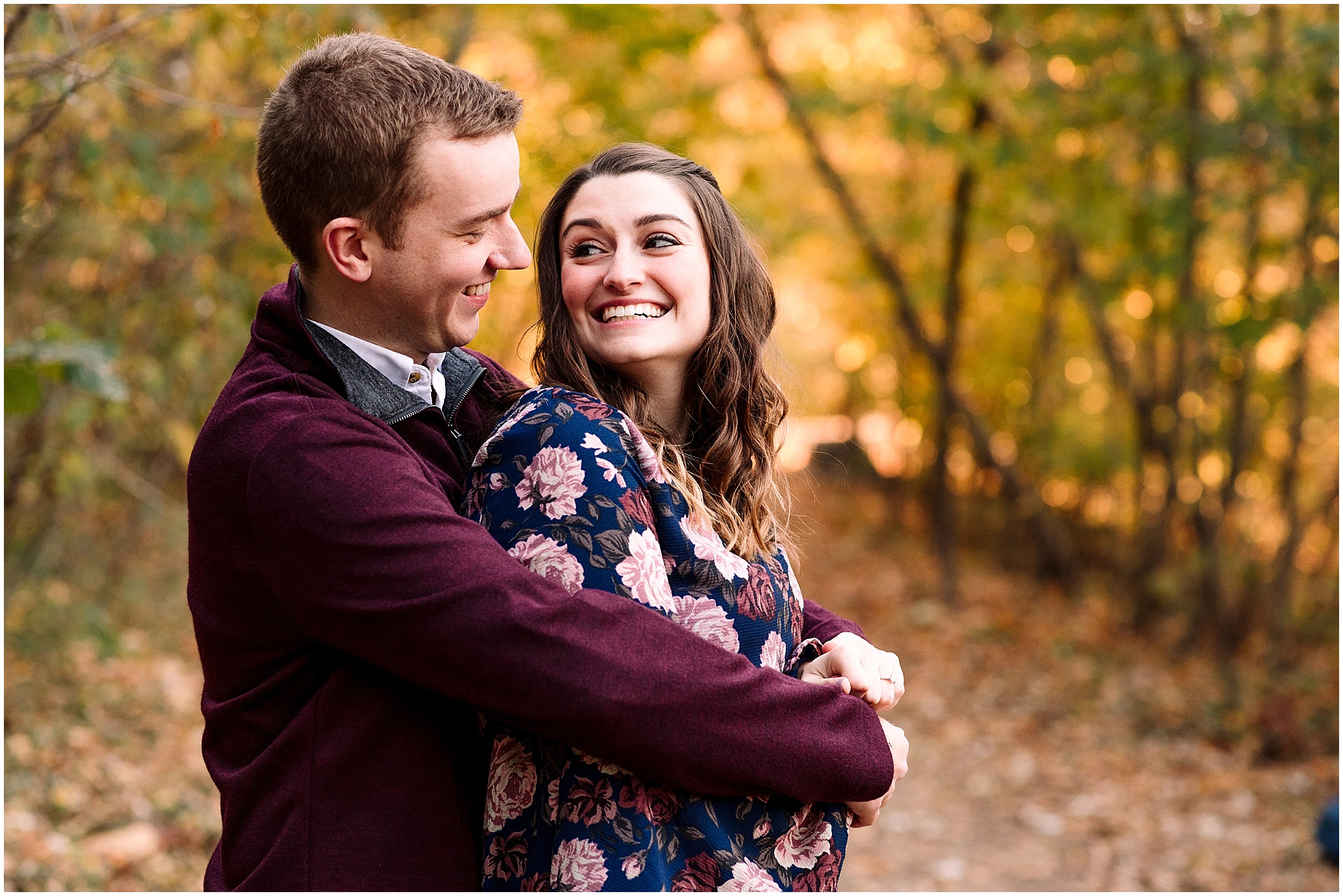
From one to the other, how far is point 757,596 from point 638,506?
262 millimetres

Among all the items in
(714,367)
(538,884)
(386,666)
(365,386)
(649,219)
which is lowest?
(538,884)

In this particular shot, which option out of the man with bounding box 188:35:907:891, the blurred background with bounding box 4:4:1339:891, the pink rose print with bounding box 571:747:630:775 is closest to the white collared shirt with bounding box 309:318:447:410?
the man with bounding box 188:35:907:891

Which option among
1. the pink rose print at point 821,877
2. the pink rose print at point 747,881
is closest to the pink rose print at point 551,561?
the pink rose print at point 747,881

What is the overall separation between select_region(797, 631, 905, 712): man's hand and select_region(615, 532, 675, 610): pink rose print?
12.2 inches

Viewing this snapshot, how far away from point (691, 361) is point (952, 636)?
8.14 m

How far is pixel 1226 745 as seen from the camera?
7.09m

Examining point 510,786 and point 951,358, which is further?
point 951,358

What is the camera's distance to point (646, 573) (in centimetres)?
160

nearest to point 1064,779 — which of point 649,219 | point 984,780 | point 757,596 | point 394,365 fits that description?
point 984,780

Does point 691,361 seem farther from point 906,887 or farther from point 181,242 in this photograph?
point 906,887

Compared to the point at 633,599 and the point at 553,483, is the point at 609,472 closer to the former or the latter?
the point at 553,483

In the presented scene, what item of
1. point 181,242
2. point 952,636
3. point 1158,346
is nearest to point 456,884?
point 181,242

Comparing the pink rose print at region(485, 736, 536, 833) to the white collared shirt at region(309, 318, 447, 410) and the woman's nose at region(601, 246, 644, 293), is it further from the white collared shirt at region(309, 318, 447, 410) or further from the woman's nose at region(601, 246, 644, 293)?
the woman's nose at region(601, 246, 644, 293)

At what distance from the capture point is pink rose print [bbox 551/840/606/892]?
155 centimetres
